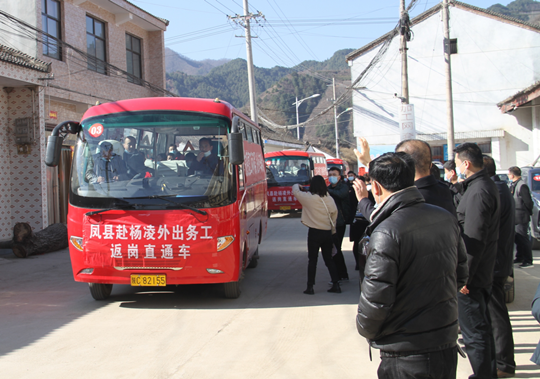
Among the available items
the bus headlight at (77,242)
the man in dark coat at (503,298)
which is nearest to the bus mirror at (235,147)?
the bus headlight at (77,242)

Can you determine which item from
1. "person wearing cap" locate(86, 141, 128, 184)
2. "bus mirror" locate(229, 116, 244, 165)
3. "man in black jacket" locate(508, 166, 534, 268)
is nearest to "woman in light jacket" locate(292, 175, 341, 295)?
"bus mirror" locate(229, 116, 244, 165)

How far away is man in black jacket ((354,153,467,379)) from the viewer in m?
2.51

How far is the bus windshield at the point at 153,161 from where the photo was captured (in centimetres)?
652

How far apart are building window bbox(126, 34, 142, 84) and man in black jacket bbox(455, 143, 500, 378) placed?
1819cm

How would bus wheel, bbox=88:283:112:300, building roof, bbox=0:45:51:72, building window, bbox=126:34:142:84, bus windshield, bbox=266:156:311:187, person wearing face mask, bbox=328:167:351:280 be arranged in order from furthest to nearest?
building window, bbox=126:34:142:84
bus windshield, bbox=266:156:311:187
building roof, bbox=0:45:51:72
person wearing face mask, bbox=328:167:351:280
bus wheel, bbox=88:283:112:300

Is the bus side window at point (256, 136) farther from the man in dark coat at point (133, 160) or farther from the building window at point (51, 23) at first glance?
the building window at point (51, 23)

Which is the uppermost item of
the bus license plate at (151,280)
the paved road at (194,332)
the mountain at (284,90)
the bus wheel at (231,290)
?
the mountain at (284,90)

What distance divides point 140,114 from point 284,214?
607 inches

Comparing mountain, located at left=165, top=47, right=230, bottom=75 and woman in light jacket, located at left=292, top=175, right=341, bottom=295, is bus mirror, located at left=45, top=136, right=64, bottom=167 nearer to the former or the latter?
woman in light jacket, located at left=292, top=175, right=341, bottom=295

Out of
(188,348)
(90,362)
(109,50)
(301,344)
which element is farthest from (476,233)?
(109,50)

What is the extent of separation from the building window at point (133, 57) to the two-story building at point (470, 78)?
16023 mm

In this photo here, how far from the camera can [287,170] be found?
20484 mm

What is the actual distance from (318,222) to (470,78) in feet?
99.0

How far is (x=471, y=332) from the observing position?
387 centimetres
